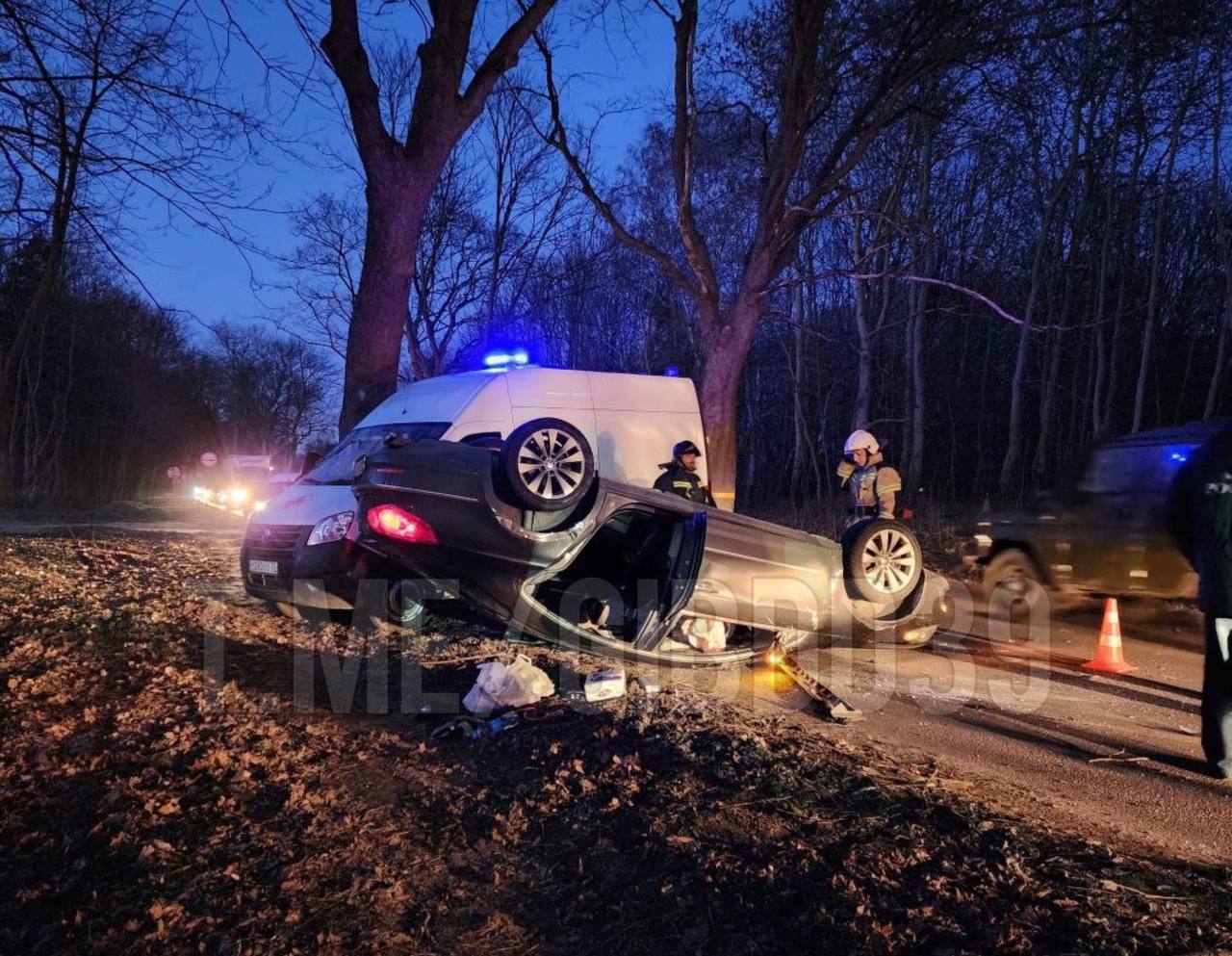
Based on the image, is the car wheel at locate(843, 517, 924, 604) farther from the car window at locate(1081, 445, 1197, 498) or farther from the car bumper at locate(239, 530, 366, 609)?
the car window at locate(1081, 445, 1197, 498)

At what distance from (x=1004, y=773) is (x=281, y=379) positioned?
202 feet

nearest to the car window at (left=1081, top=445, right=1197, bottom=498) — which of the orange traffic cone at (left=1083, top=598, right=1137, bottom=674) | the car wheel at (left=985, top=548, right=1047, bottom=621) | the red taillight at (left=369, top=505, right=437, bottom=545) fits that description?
the car wheel at (left=985, top=548, right=1047, bottom=621)

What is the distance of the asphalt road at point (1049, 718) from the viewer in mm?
3729

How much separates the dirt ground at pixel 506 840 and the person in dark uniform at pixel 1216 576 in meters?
1.51

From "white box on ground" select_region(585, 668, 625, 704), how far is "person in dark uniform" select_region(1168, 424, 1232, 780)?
3.09 metres

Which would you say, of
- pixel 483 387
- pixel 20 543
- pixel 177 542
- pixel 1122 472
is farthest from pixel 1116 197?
pixel 20 543

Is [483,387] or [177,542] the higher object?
[483,387]

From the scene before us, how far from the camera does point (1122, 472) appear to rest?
8.14 metres

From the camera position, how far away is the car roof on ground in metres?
7.79

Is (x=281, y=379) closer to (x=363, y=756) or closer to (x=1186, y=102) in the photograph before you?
→ (x=1186, y=102)

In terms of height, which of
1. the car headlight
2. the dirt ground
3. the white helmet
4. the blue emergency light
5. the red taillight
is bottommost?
the dirt ground

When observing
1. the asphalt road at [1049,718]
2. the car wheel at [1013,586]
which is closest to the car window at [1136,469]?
the car wheel at [1013,586]

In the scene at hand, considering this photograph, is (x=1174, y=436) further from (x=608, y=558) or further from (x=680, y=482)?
(x=608, y=558)

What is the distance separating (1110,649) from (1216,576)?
9.00 ft
